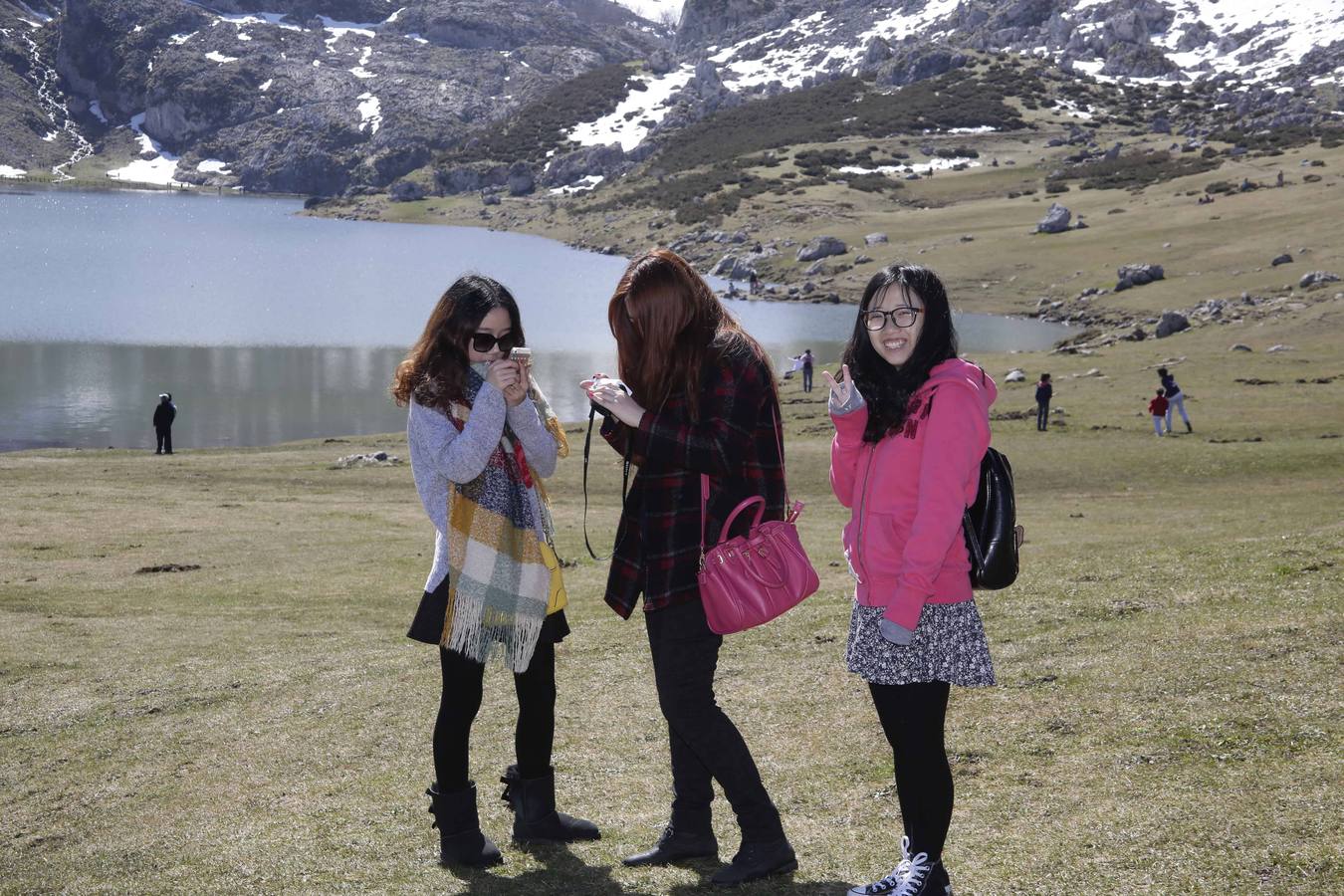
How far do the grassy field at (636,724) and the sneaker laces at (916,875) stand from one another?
52 cm

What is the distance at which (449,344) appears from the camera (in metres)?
A: 6.00

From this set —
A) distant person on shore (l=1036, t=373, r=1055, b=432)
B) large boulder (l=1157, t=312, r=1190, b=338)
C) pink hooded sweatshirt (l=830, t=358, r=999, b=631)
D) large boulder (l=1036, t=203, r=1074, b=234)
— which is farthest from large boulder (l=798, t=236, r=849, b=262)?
pink hooded sweatshirt (l=830, t=358, r=999, b=631)

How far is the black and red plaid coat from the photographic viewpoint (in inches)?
210

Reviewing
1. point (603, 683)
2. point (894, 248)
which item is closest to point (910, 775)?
point (603, 683)

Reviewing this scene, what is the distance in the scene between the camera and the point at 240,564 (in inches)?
690

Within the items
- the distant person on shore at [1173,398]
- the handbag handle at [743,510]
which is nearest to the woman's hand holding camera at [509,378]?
the handbag handle at [743,510]

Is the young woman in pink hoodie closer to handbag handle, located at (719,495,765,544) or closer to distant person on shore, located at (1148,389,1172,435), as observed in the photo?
handbag handle, located at (719,495,765,544)

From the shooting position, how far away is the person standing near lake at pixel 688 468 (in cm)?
539

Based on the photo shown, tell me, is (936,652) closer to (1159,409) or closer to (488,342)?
(488,342)

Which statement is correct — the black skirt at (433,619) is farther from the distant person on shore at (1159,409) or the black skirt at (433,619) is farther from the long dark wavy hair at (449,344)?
the distant person on shore at (1159,409)

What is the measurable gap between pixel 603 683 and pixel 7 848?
4.51 metres

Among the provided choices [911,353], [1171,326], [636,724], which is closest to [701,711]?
[911,353]

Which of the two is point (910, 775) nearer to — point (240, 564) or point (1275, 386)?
point (240, 564)

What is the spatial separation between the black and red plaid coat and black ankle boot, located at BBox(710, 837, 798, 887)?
1226 millimetres
